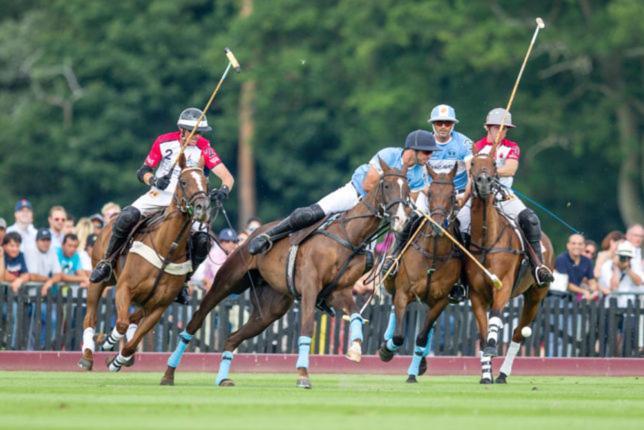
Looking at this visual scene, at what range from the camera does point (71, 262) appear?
2302 centimetres

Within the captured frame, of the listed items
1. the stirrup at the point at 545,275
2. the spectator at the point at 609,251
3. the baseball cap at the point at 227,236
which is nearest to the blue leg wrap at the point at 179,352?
the stirrup at the point at 545,275

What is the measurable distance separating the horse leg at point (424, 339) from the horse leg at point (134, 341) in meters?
2.87

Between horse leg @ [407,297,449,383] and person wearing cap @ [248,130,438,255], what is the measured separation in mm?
1273

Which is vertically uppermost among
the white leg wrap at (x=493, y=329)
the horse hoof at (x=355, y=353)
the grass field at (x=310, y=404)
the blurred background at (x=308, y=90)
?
the blurred background at (x=308, y=90)

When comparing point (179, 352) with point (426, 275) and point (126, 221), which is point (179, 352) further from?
point (426, 275)

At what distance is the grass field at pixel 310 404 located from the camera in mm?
12727

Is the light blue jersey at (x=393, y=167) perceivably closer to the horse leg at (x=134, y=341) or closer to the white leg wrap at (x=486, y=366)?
the white leg wrap at (x=486, y=366)

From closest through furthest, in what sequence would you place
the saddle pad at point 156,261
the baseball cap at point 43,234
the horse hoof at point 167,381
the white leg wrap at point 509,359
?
1. the horse hoof at point 167,381
2. the saddle pad at point 156,261
3. the white leg wrap at point 509,359
4. the baseball cap at point 43,234

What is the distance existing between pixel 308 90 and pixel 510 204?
90.2 feet

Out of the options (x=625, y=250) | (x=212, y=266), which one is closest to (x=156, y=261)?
(x=212, y=266)

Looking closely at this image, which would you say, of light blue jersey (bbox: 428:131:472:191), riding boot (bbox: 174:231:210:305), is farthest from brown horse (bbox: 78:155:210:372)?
light blue jersey (bbox: 428:131:472:191)

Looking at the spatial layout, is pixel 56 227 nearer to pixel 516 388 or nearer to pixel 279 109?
pixel 516 388

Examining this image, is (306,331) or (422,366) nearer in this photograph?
(306,331)

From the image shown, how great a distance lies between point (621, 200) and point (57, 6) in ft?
59.4
